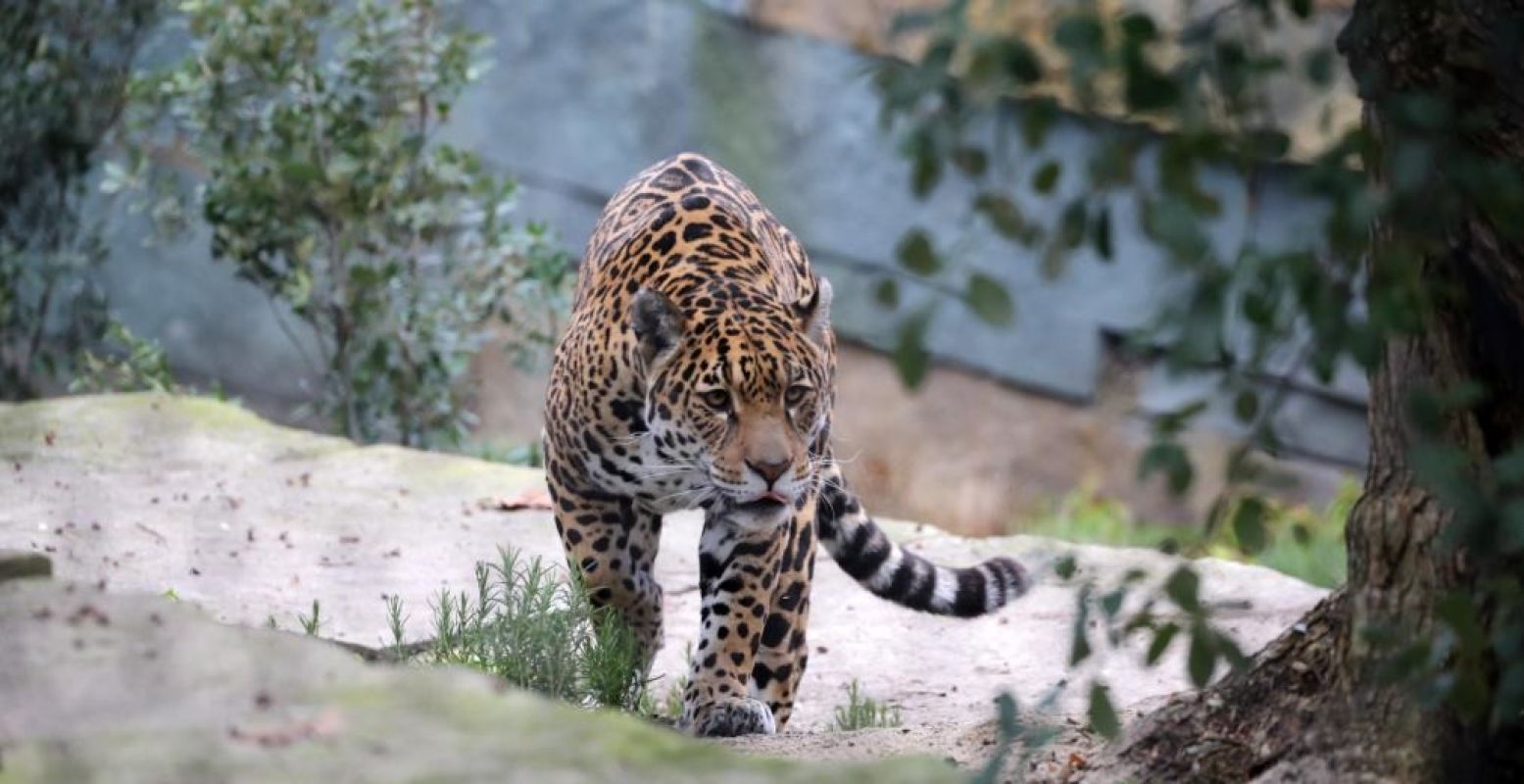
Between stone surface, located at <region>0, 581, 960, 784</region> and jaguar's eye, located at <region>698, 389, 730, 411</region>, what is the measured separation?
2.41m

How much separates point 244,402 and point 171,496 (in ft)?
Result: 16.2

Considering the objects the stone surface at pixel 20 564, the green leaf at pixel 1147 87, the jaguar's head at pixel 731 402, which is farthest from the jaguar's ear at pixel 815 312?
the green leaf at pixel 1147 87

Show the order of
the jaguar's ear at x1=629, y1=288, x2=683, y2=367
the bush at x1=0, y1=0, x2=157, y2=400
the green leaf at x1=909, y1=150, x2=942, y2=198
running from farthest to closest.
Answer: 1. the bush at x1=0, y1=0, x2=157, y2=400
2. the jaguar's ear at x1=629, y1=288, x2=683, y2=367
3. the green leaf at x1=909, y1=150, x2=942, y2=198

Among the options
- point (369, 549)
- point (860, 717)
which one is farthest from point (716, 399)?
point (369, 549)

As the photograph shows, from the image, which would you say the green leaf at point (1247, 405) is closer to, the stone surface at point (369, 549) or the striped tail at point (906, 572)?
the stone surface at point (369, 549)

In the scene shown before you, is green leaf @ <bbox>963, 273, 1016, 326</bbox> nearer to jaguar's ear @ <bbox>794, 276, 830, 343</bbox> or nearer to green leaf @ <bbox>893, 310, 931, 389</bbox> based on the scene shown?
green leaf @ <bbox>893, 310, 931, 389</bbox>

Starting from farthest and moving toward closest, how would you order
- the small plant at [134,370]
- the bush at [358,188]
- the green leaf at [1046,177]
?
1. the small plant at [134,370]
2. the bush at [358,188]
3. the green leaf at [1046,177]

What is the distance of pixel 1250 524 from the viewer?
2.94 m

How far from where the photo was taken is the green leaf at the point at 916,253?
2.64m

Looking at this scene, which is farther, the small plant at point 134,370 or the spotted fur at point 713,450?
the small plant at point 134,370

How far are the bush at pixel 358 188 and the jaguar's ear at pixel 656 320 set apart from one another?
4261mm

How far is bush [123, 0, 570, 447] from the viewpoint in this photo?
32.6 feet

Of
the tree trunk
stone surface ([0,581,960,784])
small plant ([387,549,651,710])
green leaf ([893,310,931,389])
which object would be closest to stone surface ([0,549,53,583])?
stone surface ([0,581,960,784])

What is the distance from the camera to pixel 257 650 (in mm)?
3377
